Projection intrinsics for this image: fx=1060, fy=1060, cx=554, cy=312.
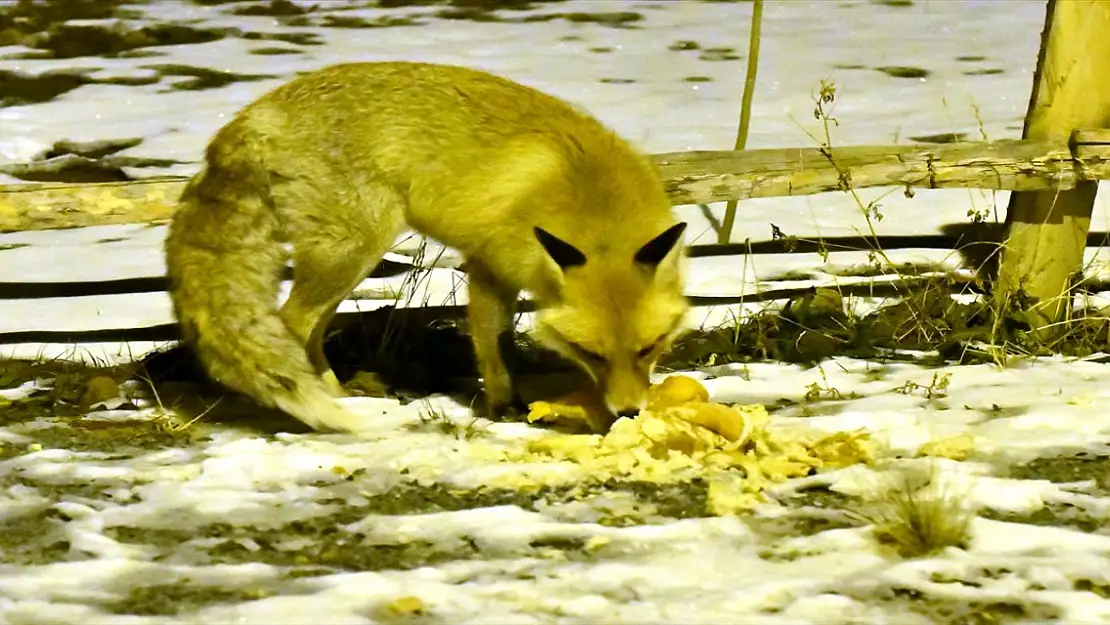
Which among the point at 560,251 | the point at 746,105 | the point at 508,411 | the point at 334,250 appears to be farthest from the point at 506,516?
the point at 746,105

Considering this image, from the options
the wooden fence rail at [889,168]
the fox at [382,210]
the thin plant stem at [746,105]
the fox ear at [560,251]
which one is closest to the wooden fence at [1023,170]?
the wooden fence rail at [889,168]

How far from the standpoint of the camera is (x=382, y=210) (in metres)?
4.32

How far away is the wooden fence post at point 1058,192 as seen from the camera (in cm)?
488

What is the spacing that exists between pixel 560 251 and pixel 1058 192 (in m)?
2.81

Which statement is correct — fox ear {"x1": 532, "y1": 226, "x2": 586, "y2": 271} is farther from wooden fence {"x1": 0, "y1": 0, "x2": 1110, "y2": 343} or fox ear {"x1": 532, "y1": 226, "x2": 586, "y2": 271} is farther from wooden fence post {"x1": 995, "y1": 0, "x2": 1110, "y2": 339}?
wooden fence post {"x1": 995, "y1": 0, "x2": 1110, "y2": 339}

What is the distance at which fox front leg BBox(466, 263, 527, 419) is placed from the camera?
435 centimetres

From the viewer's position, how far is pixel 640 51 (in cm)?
1077

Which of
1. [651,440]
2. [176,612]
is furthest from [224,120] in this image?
[176,612]

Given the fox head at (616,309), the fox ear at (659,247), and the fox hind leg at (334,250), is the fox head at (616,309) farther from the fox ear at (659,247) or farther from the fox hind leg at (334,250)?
the fox hind leg at (334,250)

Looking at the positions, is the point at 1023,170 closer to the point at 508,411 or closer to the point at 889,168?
the point at 889,168

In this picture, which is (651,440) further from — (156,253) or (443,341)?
(156,253)

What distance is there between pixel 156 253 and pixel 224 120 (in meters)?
2.17

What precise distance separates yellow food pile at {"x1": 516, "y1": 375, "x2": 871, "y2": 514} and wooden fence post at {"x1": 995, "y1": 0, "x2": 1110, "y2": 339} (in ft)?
6.38

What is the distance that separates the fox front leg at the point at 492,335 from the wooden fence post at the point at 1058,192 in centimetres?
241
